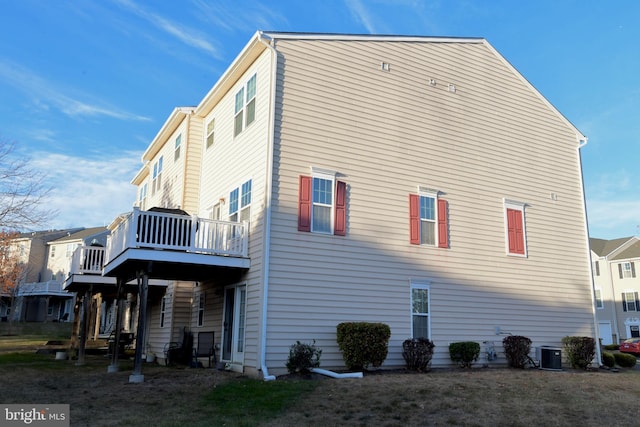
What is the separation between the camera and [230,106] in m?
16.2

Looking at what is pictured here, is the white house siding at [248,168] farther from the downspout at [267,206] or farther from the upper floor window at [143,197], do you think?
the upper floor window at [143,197]

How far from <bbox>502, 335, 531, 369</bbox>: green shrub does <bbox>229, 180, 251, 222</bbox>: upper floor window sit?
7.71 meters

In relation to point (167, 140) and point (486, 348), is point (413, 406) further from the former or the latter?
point (167, 140)

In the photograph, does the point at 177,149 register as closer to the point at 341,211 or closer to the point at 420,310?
the point at 341,211

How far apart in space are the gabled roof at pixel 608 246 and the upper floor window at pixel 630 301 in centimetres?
349

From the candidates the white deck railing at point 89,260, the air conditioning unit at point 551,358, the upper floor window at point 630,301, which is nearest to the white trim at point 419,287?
the air conditioning unit at point 551,358

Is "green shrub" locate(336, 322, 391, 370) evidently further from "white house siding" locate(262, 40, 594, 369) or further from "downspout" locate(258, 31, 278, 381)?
"downspout" locate(258, 31, 278, 381)

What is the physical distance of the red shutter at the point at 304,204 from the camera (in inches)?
506

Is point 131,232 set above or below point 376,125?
below

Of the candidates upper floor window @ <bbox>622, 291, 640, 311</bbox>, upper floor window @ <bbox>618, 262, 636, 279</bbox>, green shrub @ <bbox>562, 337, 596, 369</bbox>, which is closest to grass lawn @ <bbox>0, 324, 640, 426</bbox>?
green shrub @ <bbox>562, 337, 596, 369</bbox>

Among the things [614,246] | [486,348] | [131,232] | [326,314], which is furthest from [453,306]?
[614,246]

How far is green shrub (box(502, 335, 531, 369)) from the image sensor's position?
14.6 meters

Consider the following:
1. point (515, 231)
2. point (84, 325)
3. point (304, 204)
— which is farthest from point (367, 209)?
point (84, 325)

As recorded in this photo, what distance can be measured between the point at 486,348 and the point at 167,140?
1366 centimetres
